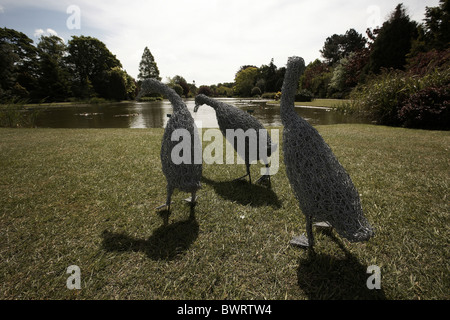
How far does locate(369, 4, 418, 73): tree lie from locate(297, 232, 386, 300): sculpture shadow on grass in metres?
26.6

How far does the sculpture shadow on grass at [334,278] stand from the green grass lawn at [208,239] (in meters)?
0.01

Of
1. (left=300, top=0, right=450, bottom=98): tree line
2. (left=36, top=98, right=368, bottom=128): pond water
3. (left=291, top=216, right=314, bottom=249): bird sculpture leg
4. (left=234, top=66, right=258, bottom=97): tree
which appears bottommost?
Answer: (left=291, top=216, right=314, bottom=249): bird sculpture leg

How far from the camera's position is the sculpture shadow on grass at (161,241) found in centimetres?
229

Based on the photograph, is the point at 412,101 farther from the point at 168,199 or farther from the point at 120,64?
the point at 120,64

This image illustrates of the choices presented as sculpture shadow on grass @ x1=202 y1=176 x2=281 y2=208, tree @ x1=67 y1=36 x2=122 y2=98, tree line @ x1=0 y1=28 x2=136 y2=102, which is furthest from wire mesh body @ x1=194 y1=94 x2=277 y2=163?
tree @ x1=67 y1=36 x2=122 y2=98

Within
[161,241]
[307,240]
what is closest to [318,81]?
[307,240]

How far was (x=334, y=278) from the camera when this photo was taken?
6.32 ft

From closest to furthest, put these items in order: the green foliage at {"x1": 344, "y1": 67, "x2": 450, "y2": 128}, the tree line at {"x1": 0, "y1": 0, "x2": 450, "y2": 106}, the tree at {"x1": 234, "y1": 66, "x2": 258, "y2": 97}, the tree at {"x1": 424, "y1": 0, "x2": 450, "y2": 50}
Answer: the green foliage at {"x1": 344, "y1": 67, "x2": 450, "y2": 128} → the tree at {"x1": 424, "y1": 0, "x2": 450, "y2": 50} → the tree line at {"x1": 0, "y1": 0, "x2": 450, "y2": 106} → the tree at {"x1": 234, "y1": 66, "x2": 258, "y2": 97}

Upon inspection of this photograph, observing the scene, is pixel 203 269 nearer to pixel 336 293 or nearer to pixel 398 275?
pixel 336 293

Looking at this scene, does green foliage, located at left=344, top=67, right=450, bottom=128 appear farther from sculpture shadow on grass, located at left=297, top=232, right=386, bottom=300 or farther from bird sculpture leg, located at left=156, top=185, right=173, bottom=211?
bird sculpture leg, located at left=156, top=185, right=173, bottom=211

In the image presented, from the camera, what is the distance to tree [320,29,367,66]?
5184 cm

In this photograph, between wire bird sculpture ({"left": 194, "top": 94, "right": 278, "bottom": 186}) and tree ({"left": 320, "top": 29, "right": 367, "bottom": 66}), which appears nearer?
wire bird sculpture ({"left": 194, "top": 94, "right": 278, "bottom": 186})

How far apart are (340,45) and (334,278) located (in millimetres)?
72284
